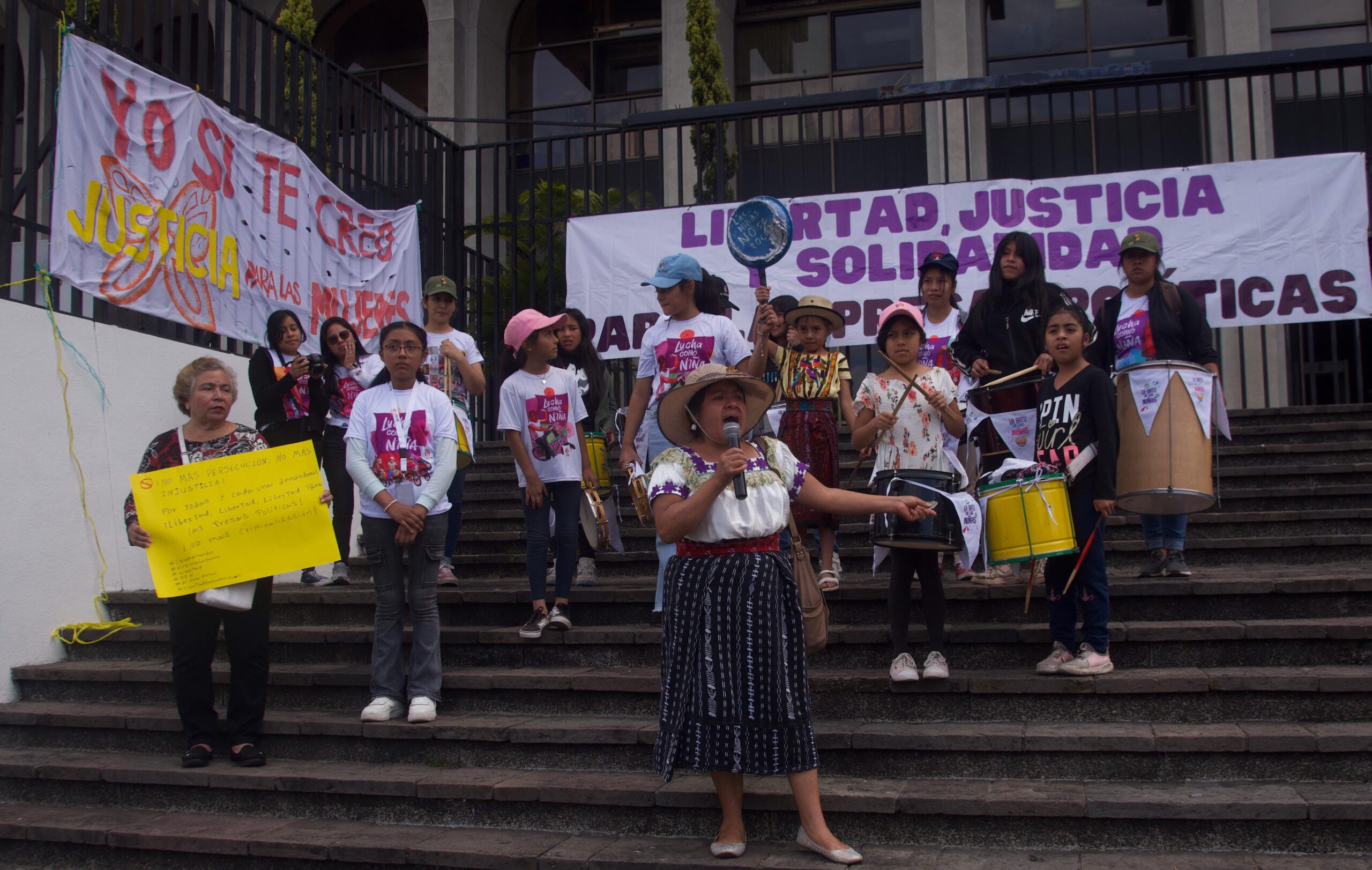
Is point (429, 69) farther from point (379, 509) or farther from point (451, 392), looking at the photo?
point (379, 509)

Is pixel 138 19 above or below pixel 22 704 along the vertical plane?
above

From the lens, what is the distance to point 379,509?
549cm

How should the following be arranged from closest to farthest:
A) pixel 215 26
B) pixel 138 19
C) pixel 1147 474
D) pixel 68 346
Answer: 1. pixel 1147 474
2. pixel 68 346
3. pixel 215 26
4. pixel 138 19

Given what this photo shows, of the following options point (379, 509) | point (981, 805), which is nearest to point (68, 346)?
point (379, 509)

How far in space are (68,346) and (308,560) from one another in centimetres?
255

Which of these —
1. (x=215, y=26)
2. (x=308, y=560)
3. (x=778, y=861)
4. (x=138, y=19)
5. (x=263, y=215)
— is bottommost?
(x=778, y=861)

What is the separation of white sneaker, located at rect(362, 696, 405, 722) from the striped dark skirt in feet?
6.21

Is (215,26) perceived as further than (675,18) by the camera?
No

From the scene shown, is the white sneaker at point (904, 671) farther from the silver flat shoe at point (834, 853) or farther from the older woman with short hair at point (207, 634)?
the older woman with short hair at point (207, 634)

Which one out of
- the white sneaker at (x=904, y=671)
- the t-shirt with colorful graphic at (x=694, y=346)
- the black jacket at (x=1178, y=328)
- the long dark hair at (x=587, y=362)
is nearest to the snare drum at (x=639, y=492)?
the t-shirt with colorful graphic at (x=694, y=346)

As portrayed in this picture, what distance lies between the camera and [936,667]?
16.6 ft

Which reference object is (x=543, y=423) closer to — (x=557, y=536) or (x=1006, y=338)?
(x=557, y=536)

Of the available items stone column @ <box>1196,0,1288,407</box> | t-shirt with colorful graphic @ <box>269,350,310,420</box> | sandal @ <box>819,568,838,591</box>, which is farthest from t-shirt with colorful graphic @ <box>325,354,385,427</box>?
stone column @ <box>1196,0,1288,407</box>

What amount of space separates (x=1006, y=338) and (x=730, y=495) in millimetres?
2686
